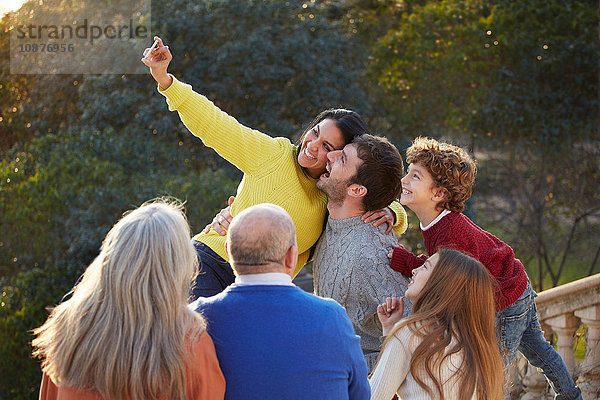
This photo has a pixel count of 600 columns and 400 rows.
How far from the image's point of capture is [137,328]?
1804 millimetres

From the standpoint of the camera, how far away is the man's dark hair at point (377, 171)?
2.89 m

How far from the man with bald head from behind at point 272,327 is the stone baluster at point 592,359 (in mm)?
2059

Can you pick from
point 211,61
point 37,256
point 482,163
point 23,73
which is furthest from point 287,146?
point 482,163

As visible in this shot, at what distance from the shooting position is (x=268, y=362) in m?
1.88

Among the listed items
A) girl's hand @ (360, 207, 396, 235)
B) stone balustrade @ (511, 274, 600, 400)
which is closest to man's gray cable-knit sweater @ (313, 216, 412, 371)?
girl's hand @ (360, 207, 396, 235)

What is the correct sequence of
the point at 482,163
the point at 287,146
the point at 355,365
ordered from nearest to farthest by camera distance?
the point at 355,365 < the point at 287,146 < the point at 482,163

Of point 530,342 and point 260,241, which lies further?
point 530,342

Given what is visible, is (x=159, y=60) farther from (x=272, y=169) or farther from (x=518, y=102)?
(x=518, y=102)

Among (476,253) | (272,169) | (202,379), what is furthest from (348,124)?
(202,379)

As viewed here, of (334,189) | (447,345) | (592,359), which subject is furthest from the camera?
(592,359)

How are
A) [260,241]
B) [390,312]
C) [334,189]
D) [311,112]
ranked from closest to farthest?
[260,241] → [390,312] → [334,189] → [311,112]

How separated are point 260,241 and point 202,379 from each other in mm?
394

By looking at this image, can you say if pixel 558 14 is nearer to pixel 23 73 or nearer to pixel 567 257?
pixel 567 257

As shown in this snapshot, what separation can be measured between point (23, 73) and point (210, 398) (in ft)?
23.2
